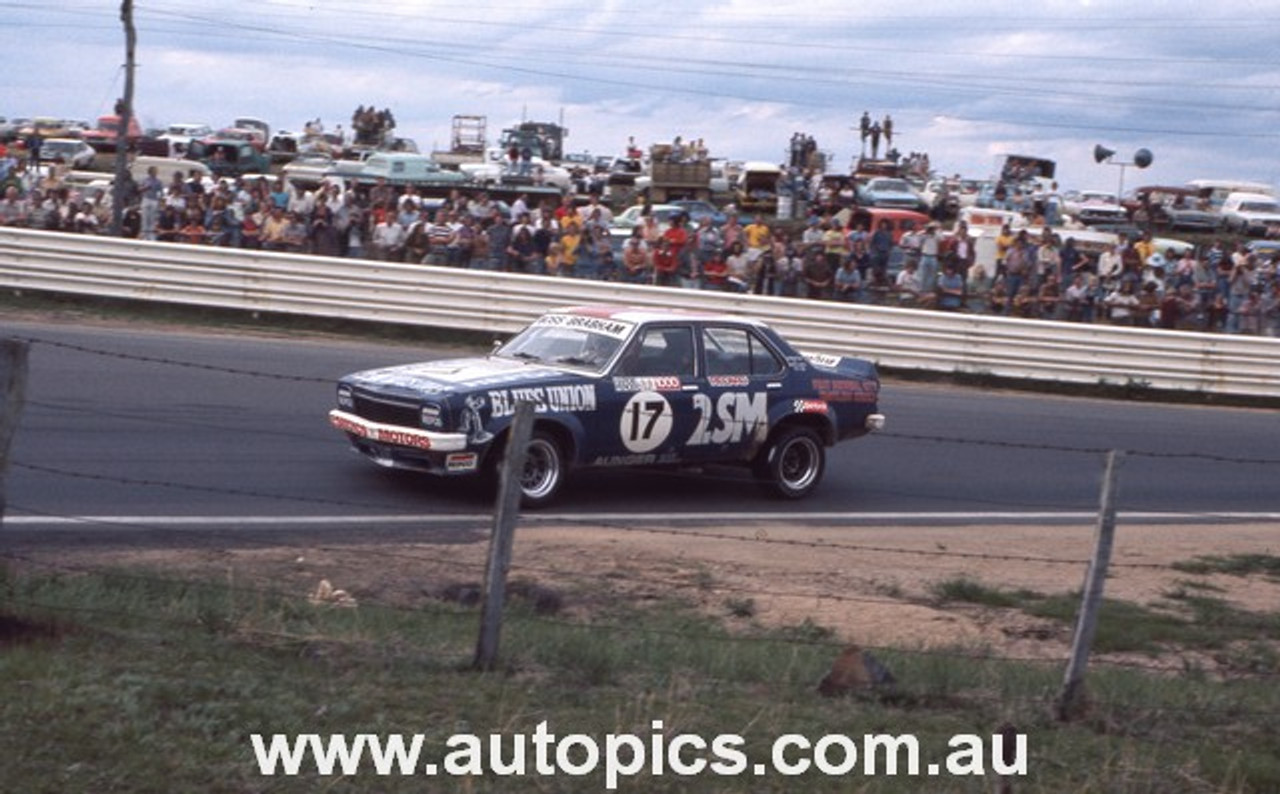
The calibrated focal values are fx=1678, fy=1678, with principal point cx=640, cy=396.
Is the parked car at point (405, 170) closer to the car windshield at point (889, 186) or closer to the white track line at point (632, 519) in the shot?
the car windshield at point (889, 186)

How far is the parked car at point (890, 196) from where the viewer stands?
4634cm

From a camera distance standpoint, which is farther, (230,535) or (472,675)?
(230,535)

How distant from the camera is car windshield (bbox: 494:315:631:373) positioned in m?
12.6

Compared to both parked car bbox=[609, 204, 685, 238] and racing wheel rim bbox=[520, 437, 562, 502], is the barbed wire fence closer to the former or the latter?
racing wheel rim bbox=[520, 437, 562, 502]

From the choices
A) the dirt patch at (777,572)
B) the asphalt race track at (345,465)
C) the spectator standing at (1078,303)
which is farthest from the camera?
the spectator standing at (1078,303)

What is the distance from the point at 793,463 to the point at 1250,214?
143ft

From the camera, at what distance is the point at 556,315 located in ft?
43.6

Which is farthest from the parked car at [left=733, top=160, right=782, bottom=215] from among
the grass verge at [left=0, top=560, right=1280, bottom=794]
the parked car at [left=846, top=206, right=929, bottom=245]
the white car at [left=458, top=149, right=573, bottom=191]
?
the grass verge at [left=0, top=560, right=1280, bottom=794]

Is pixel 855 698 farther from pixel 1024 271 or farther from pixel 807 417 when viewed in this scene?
pixel 1024 271

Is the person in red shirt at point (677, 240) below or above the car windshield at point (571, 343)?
above

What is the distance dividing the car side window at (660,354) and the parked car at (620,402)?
11 millimetres

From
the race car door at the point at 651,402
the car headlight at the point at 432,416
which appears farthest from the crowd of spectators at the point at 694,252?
the car headlight at the point at 432,416

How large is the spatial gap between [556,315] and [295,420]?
268 cm

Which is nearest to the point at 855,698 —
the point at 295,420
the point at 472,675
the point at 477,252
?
the point at 472,675
